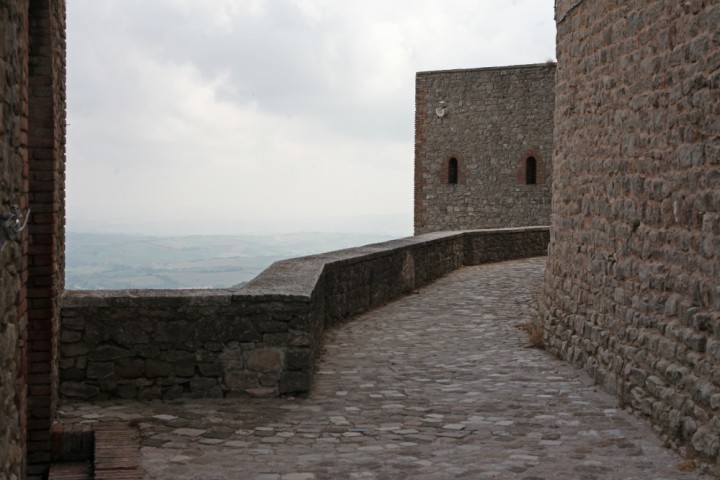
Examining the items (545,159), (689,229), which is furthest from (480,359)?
(545,159)

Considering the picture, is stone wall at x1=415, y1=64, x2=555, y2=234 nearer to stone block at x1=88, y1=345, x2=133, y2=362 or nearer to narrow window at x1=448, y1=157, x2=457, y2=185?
narrow window at x1=448, y1=157, x2=457, y2=185

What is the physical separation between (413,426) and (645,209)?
2.41 m

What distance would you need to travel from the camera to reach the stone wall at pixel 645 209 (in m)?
5.39

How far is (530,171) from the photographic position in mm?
26156

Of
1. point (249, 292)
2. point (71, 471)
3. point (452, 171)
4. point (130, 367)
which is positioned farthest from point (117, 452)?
point (452, 171)

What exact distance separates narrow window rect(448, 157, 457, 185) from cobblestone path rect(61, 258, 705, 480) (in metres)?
18.0

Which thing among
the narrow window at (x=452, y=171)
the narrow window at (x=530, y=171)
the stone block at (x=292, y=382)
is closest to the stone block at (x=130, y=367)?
the stone block at (x=292, y=382)

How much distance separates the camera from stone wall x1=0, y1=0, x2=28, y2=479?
13.1 ft

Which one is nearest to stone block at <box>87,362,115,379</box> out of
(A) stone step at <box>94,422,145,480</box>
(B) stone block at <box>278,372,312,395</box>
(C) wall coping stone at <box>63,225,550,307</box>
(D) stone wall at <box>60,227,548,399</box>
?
(D) stone wall at <box>60,227,548,399</box>

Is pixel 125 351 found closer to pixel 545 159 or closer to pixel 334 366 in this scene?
pixel 334 366

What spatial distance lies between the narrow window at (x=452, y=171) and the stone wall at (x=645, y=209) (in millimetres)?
17723

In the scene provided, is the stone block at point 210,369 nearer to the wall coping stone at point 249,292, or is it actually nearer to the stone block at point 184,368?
the stone block at point 184,368

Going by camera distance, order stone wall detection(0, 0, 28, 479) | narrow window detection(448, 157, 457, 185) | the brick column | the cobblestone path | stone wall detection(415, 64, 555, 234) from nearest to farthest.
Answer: stone wall detection(0, 0, 28, 479) < the cobblestone path < the brick column < stone wall detection(415, 64, 555, 234) < narrow window detection(448, 157, 457, 185)

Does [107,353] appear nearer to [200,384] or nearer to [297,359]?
[200,384]
